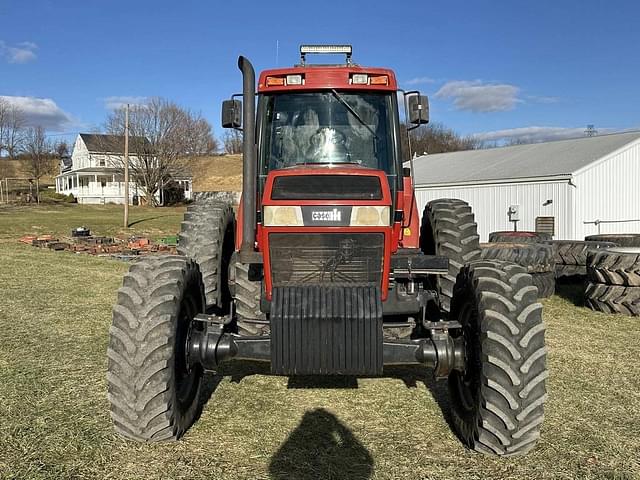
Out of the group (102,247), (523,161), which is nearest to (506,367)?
(102,247)

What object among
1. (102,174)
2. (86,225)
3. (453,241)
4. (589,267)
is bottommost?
(589,267)

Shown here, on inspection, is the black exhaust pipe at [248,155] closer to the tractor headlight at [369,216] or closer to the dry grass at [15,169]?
the tractor headlight at [369,216]

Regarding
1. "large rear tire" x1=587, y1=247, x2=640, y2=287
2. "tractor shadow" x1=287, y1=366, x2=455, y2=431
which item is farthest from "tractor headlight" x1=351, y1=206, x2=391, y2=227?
"large rear tire" x1=587, y1=247, x2=640, y2=287

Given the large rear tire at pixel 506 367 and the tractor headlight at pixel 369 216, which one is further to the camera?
the tractor headlight at pixel 369 216

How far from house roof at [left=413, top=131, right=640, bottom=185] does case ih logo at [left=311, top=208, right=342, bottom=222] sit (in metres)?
17.2

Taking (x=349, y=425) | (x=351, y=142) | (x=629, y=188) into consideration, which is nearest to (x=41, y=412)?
(x=349, y=425)

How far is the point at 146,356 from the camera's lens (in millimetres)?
3881

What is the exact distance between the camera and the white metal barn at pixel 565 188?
19.6 metres

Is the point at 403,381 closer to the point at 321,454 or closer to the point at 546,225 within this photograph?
the point at 321,454

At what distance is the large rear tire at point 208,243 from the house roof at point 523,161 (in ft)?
53.8

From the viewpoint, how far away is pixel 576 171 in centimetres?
1933

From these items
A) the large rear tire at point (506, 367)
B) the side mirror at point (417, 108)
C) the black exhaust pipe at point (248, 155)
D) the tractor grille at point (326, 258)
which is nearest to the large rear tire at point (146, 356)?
the black exhaust pipe at point (248, 155)

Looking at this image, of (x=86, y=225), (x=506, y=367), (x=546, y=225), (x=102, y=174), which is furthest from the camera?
(x=102, y=174)

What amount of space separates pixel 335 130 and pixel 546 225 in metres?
16.7
